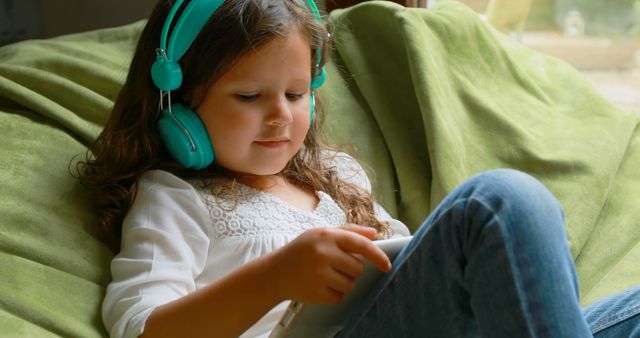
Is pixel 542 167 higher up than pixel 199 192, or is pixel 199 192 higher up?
pixel 199 192

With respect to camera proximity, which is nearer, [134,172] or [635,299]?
[635,299]

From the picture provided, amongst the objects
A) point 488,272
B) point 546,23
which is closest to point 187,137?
point 488,272

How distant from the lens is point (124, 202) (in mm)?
1267

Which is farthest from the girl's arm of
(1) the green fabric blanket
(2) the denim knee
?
(1) the green fabric blanket

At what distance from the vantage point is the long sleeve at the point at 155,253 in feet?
3.60

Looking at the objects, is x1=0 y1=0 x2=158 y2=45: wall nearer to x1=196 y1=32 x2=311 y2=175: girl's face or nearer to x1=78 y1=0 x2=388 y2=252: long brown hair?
x1=78 y1=0 x2=388 y2=252: long brown hair

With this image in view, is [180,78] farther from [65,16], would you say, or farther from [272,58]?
[65,16]

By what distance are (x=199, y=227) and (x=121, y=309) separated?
154mm

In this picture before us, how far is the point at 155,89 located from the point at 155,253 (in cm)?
26

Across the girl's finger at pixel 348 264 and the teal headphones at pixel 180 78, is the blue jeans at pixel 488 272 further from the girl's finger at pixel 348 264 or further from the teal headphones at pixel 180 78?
the teal headphones at pixel 180 78

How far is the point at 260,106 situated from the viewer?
1.22 metres

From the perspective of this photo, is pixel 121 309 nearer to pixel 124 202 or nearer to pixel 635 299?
pixel 124 202

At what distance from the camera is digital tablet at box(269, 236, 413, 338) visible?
0.97 metres

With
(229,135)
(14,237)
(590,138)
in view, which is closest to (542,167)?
(590,138)
